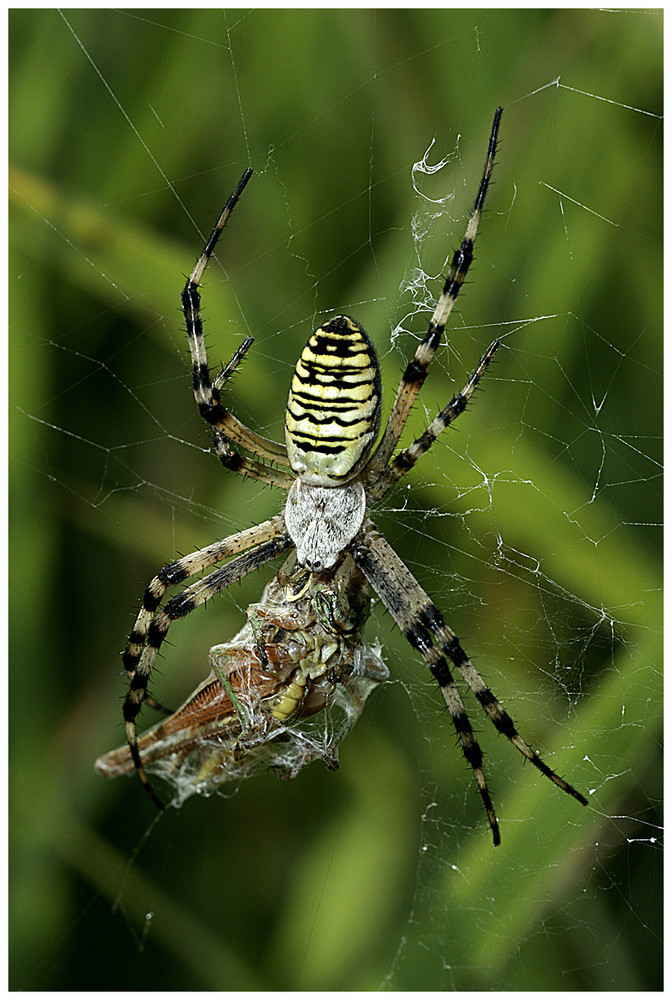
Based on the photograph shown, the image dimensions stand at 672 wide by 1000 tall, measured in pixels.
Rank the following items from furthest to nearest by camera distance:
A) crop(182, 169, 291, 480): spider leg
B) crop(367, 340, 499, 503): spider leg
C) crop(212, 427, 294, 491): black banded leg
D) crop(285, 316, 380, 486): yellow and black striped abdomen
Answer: crop(212, 427, 294, 491): black banded leg < crop(182, 169, 291, 480): spider leg < crop(367, 340, 499, 503): spider leg < crop(285, 316, 380, 486): yellow and black striped abdomen

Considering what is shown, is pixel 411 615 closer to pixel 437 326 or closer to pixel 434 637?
pixel 434 637

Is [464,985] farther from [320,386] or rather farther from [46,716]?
[320,386]

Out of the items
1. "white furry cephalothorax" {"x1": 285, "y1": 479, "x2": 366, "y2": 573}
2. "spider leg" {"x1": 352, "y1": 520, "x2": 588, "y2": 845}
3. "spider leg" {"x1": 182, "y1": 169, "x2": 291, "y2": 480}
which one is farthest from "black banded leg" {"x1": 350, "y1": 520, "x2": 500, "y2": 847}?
"spider leg" {"x1": 182, "y1": 169, "x2": 291, "y2": 480}

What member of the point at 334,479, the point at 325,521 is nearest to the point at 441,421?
the point at 334,479

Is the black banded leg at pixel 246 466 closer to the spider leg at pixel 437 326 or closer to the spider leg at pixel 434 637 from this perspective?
the spider leg at pixel 434 637


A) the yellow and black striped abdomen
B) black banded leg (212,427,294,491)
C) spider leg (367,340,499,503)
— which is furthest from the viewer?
black banded leg (212,427,294,491)

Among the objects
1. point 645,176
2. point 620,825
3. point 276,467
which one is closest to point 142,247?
point 276,467

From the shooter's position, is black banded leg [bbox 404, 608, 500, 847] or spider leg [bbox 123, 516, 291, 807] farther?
spider leg [bbox 123, 516, 291, 807]

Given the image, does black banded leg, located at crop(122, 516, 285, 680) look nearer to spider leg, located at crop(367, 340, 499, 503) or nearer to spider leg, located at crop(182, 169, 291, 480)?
spider leg, located at crop(182, 169, 291, 480)
